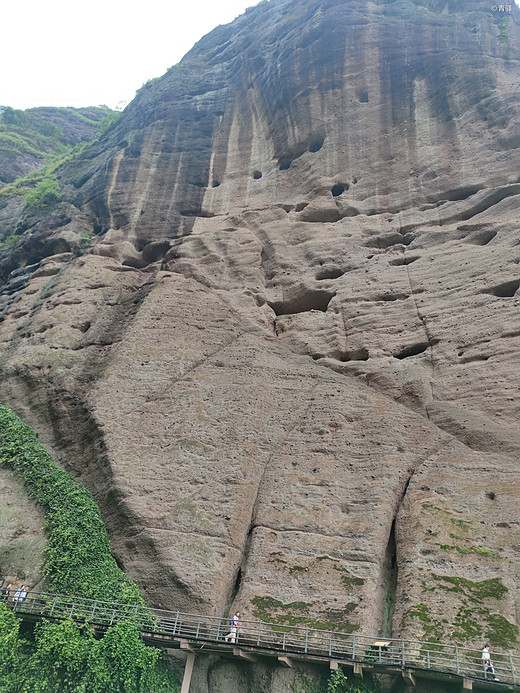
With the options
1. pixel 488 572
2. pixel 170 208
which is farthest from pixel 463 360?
pixel 170 208

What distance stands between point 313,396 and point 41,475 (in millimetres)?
8123

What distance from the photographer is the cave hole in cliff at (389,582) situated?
12.0 meters

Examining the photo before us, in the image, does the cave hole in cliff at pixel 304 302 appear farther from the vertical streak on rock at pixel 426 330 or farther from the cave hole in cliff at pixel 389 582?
the cave hole in cliff at pixel 389 582

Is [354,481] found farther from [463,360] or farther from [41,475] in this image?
[41,475]

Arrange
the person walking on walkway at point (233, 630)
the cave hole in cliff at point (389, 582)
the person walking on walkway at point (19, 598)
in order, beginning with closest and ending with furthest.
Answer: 1. the person walking on walkway at point (233, 630)
2. the cave hole in cliff at point (389, 582)
3. the person walking on walkway at point (19, 598)

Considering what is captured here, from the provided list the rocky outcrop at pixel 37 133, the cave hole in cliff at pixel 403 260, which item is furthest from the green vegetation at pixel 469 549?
the rocky outcrop at pixel 37 133

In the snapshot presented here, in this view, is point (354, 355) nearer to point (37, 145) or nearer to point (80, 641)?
point (80, 641)

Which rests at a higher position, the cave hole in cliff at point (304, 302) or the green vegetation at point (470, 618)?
the cave hole in cliff at point (304, 302)

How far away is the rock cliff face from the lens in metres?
13.0

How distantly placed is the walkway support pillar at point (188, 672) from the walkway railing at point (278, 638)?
49 cm

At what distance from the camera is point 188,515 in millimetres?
14195

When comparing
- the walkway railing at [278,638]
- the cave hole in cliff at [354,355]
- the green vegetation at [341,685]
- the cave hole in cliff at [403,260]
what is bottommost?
the green vegetation at [341,685]

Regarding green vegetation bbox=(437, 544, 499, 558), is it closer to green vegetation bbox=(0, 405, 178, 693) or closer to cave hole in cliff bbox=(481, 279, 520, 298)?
green vegetation bbox=(0, 405, 178, 693)

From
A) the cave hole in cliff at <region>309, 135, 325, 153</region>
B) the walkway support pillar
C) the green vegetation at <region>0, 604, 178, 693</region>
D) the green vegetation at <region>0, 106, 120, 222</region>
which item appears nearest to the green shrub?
the green vegetation at <region>0, 106, 120, 222</region>
